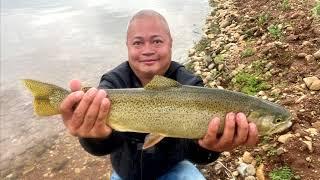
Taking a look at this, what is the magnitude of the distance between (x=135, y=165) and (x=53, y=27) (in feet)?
46.2

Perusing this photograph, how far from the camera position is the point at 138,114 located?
4.05m

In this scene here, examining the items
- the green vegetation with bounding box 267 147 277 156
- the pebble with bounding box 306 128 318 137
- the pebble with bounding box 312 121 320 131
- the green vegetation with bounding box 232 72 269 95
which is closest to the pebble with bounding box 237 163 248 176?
the green vegetation with bounding box 267 147 277 156

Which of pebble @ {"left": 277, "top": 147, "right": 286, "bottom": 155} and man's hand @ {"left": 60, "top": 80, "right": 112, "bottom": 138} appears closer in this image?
man's hand @ {"left": 60, "top": 80, "right": 112, "bottom": 138}

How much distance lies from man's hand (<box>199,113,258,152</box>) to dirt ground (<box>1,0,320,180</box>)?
161 centimetres

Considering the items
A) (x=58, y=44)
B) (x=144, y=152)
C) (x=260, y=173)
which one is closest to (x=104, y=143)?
(x=144, y=152)

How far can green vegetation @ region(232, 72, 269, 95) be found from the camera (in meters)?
7.86

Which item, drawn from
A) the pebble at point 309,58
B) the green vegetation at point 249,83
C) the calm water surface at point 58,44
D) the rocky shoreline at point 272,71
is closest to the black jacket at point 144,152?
the rocky shoreline at point 272,71

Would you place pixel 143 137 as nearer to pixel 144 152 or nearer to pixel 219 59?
pixel 144 152

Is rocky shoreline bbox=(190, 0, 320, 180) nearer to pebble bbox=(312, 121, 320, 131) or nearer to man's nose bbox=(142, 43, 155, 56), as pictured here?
pebble bbox=(312, 121, 320, 131)

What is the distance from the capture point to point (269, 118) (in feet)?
12.9

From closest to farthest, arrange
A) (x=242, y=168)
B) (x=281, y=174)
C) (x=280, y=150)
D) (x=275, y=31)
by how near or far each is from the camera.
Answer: (x=281, y=174) < (x=280, y=150) < (x=242, y=168) < (x=275, y=31)

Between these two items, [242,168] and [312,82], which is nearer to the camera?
[242,168]

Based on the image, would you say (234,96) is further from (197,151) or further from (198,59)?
(198,59)

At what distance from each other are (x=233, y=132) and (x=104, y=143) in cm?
130
